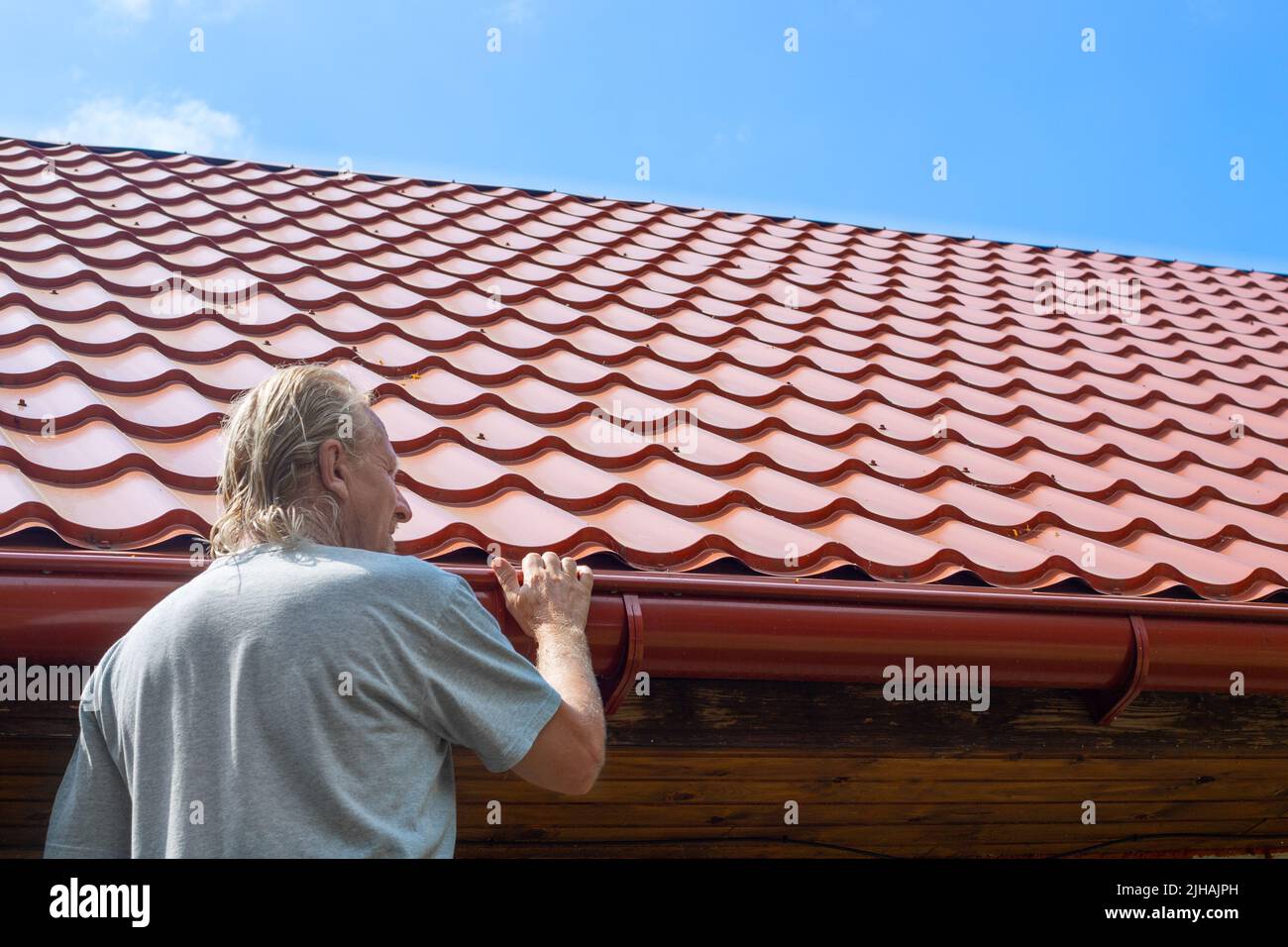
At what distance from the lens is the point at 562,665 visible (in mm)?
2119

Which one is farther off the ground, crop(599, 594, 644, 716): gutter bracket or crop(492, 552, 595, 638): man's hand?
crop(492, 552, 595, 638): man's hand

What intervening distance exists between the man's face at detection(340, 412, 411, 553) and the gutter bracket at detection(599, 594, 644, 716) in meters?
0.55

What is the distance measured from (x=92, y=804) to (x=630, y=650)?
40.5 inches

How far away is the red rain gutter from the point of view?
2145mm

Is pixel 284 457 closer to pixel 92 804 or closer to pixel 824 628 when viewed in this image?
pixel 92 804

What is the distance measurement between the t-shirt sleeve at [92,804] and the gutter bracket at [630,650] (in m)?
0.93

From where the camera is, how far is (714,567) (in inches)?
107

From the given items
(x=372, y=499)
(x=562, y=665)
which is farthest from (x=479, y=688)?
(x=372, y=499)

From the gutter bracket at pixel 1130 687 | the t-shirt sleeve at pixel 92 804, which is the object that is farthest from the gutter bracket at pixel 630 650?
the gutter bracket at pixel 1130 687

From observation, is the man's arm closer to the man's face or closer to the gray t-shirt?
the gray t-shirt

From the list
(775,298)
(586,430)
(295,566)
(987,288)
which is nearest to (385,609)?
(295,566)

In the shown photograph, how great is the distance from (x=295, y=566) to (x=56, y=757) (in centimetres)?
103

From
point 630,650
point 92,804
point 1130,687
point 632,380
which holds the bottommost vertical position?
point 92,804

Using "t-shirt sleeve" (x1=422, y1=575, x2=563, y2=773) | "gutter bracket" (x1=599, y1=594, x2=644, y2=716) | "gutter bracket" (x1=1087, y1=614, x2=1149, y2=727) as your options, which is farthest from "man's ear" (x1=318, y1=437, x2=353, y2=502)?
"gutter bracket" (x1=1087, y1=614, x2=1149, y2=727)
